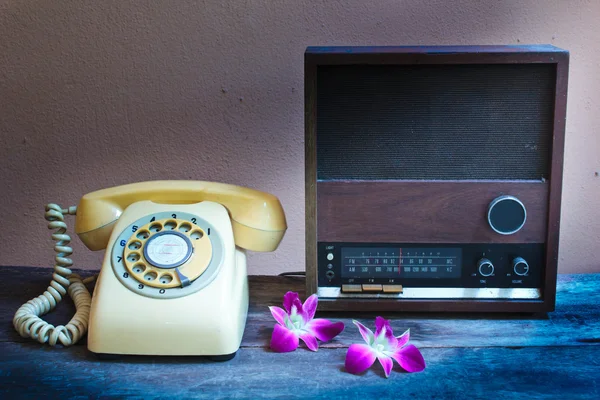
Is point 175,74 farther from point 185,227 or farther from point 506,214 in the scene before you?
point 506,214

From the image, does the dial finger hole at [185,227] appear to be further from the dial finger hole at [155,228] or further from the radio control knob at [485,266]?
the radio control knob at [485,266]

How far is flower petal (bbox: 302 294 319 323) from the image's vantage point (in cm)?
85

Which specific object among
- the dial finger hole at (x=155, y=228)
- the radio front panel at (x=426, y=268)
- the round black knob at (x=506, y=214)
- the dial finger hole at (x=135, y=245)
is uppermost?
the round black knob at (x=506, y=214)

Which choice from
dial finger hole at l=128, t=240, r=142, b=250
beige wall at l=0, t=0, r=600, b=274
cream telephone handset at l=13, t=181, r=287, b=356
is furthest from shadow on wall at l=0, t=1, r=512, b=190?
dial finger hole at l=128, t=240, r=142, b=250

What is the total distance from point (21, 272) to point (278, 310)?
55 cm

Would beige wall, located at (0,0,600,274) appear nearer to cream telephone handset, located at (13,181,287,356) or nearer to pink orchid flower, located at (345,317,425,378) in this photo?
cream telephone handset, located at (13,181,287,356)

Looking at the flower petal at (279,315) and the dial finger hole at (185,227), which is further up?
the dial finger hole at (185,227)

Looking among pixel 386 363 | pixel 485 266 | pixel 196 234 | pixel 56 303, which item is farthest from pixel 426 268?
pixel 56 303

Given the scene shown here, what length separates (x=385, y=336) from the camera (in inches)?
31.0

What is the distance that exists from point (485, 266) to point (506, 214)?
0.08m

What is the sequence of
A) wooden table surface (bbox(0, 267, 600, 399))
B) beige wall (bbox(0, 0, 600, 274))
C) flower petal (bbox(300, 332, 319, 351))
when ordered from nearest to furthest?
wooden table surface (bbox(0, 267, 600, 399))
flower petal (bbox(300, 332, 319, 351))
beige wall (bbox(0, 0, 600, 274))

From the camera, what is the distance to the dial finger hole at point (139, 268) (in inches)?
32.3

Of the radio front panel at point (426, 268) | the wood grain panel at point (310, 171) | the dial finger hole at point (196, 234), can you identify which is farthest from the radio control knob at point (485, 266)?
the dial finger hole at point (196, 234)

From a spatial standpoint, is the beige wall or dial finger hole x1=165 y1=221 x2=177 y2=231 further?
the beige wall
